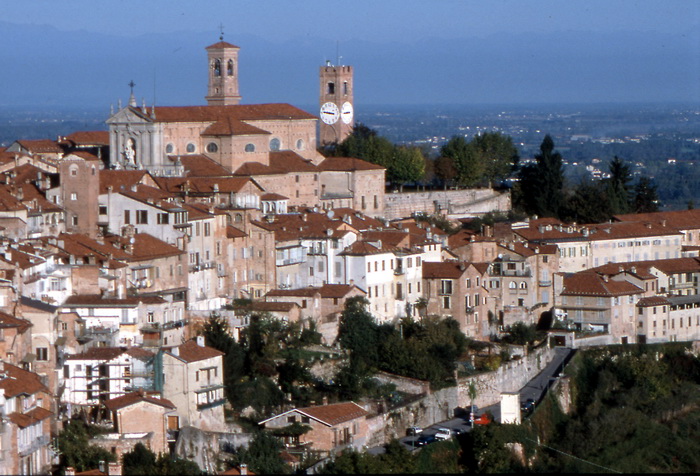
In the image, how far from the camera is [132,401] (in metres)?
35.9

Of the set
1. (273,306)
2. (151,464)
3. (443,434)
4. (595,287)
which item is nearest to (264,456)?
(151,464)

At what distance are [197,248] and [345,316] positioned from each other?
4250 millimetres

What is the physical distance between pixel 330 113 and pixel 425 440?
36.6 metres

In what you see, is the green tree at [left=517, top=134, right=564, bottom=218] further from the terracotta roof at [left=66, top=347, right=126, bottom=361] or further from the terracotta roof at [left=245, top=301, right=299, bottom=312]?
the terracotta roof at [left=66, top=347, right=126, bottom=361]

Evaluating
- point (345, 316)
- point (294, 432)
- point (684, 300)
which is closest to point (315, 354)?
point (345, 316)

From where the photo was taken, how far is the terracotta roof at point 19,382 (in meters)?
33.8

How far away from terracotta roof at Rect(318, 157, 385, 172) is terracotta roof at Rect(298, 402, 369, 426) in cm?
2226

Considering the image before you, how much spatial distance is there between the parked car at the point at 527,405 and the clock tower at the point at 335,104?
29946 mm

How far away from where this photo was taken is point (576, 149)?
14850cm

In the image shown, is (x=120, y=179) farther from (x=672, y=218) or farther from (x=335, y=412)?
(x=672, y=218)

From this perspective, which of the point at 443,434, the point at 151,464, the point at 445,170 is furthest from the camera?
the point at 445,170

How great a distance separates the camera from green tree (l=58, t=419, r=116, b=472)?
34406mm

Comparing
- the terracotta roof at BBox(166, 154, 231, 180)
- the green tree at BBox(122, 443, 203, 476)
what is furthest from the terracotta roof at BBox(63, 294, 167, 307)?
the terracotta roof at BBox(166, 154, 231, 180)

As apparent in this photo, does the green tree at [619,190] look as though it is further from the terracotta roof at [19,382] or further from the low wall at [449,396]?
the terracotta roof at [19,382]
